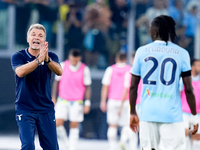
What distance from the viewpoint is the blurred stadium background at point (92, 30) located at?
10625mm

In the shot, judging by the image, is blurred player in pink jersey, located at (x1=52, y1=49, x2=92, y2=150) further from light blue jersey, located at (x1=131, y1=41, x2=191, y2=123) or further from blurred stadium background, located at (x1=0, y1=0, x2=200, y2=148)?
light blue jersey, located at (x1=131, y1=41, x2=191, y2=123)

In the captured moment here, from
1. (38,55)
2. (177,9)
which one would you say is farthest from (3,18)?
(38,55)

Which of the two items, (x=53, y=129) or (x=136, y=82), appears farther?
(x=53, y=129)

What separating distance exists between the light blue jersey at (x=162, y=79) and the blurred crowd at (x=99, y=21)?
6.03m

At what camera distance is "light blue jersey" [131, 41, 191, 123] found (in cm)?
465

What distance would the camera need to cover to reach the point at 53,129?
17.8 feet

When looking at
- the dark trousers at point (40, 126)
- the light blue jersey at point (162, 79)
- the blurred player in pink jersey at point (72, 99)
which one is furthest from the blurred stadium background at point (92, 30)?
the light blue jersey at point (162, 79)

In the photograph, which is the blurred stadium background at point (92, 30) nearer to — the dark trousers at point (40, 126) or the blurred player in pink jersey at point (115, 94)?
the blurred player in pink jersey at point (115, 94)

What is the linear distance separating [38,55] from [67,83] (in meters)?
4.06

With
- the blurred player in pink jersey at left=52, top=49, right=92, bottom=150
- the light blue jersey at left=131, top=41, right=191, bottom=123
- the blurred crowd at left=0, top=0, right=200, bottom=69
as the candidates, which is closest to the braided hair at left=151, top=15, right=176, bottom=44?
the light blue jersey at left=131, top=41, right=191, bottom=123

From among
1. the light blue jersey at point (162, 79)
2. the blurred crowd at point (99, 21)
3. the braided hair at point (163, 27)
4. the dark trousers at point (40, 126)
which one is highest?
the blurred crowd at point (99, 21)

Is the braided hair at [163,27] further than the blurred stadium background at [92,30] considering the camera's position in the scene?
No

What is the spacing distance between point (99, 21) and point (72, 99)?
2.44 meters

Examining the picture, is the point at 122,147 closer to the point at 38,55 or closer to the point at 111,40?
the point at 111,40
